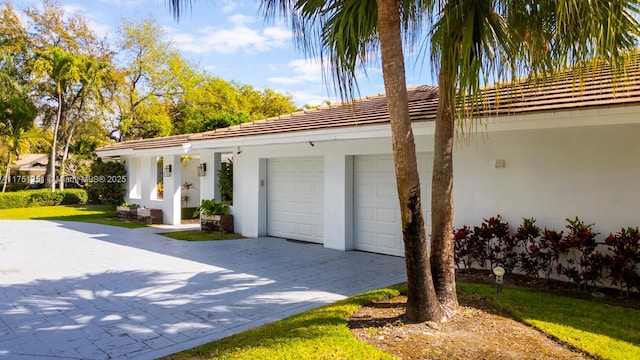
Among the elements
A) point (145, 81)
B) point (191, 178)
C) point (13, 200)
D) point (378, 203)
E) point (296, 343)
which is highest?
point (145, 81)

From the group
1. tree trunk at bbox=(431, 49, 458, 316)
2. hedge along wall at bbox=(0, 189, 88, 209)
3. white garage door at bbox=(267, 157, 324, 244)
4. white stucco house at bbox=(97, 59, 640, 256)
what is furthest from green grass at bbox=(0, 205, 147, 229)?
tree trunk at bbox=(431, 49, 458, 316)

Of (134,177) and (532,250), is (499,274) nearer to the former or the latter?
(532,250)

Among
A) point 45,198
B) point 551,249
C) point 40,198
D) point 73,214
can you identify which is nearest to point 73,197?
point 45,198

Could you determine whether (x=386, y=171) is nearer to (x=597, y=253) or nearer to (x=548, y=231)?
(x=548, y=231)

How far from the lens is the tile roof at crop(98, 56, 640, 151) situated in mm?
6613

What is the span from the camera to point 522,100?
7.84 m

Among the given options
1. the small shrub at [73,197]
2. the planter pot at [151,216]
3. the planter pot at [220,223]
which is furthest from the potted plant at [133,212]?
the small shrub at [73,197]

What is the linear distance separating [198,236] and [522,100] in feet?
36.6

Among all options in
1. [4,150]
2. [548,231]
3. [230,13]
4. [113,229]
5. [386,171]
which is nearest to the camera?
[230,13]

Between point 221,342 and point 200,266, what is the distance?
4.98 metres

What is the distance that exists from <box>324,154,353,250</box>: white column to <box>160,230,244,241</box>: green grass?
390cm

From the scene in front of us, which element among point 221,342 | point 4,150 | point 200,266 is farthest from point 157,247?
point 4,150

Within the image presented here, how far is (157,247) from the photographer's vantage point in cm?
1265

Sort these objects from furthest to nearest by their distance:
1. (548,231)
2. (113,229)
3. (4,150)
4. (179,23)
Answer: (4,150) → (113,229) → (548,231) → (179,23)
